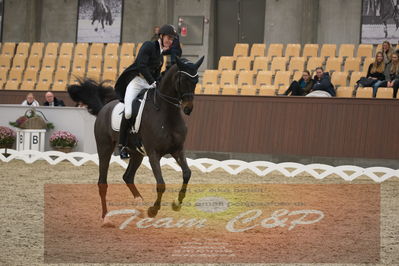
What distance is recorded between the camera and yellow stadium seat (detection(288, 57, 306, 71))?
16.3 m

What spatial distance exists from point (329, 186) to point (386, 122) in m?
3.03

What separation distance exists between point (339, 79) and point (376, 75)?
956 millimetres

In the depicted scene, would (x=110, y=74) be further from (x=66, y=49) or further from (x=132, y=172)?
(x=132, y=172)

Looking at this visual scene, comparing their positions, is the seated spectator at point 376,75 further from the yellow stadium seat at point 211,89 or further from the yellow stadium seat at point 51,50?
the yellow stadium seat at point 51,50

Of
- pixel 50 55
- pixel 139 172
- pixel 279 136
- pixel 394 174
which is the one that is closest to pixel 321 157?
pixel 279 136

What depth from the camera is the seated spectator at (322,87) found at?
45.5 ft

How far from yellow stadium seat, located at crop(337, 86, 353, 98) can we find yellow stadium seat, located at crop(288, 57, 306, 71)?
1.88m

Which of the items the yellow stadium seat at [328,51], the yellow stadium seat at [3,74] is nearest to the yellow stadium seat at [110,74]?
the yellow stadium seat at [3,74]

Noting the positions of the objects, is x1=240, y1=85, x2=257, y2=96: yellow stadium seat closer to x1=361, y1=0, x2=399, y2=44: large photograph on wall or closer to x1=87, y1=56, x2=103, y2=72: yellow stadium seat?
x1=87, y1=56, x2=103, y2=72: yellow stadium seat

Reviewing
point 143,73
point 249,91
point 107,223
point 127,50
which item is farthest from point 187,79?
point 127,50

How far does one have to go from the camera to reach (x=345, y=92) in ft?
47.5

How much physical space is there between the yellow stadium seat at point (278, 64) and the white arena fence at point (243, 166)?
4248mm

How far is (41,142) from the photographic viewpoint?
14328 millimetres

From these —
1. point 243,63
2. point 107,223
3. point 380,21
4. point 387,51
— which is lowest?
point 107,223
